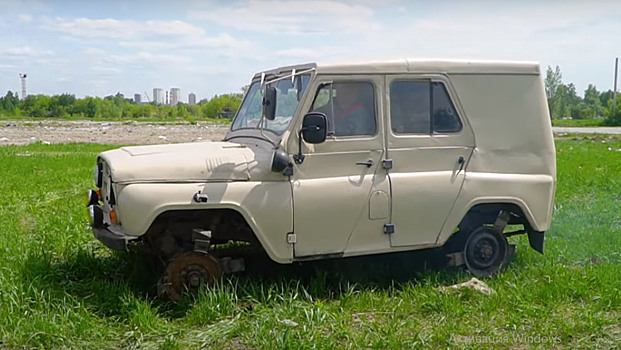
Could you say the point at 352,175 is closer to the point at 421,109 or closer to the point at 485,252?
the point at 421,109

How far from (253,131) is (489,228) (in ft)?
7.97

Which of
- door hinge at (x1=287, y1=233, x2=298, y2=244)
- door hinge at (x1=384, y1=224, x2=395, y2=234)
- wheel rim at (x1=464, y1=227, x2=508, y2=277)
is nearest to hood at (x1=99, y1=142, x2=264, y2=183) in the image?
door hinge at (x1=287, y1=233, x2=298, y2=244)

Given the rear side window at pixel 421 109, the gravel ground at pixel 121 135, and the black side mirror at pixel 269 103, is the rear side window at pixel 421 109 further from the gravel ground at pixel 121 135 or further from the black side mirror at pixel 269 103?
the gravel ground at pixel 121 135

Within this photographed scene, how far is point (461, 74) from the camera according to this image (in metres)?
5.91

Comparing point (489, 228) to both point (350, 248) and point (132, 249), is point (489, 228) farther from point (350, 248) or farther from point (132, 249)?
point (132, 249)


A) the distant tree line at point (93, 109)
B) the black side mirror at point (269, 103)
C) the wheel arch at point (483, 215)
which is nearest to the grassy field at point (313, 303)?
the wheel arch at point (483, 215)

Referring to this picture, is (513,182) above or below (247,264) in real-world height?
above

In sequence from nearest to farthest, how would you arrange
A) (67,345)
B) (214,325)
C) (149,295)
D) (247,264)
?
(67,345)
(214,325)
(149,295)
(247,264)

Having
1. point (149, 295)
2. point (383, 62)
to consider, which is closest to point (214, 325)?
point (149, 295)

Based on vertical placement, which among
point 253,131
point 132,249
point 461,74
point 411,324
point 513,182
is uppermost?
point 461,74

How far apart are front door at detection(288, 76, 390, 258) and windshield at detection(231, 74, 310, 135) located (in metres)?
0.21

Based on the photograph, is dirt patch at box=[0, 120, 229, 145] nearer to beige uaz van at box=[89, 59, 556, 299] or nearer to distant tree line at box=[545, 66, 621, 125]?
beige uaz van at box=[89, 59, 556, 299]

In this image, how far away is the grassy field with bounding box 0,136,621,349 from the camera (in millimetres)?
4656

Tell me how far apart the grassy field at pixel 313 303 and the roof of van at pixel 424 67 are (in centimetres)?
184
